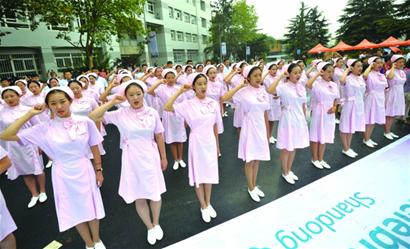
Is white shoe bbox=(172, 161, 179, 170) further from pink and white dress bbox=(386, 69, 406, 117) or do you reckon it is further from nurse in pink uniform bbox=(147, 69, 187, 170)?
pink and white dress bbox=(386, 69, 406, 117)

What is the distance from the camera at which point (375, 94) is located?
17.5ft

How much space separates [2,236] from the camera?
2328 millimetres

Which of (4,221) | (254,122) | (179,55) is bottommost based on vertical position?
(4,221)

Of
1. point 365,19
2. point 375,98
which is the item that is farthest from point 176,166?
point 365,19

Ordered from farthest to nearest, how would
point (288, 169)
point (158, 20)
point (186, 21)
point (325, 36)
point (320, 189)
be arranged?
point (325, 36), point (186, 21), point (158, 20), point (288, 169), point (320, 189)

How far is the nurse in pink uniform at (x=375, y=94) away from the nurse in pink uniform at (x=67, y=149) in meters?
5.45

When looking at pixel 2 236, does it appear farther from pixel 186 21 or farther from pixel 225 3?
pixel 225 3

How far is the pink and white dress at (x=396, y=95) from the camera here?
566cm

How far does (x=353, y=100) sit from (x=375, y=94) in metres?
0.90

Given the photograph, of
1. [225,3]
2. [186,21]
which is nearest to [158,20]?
[186,21]

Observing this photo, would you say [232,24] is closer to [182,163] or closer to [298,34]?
[298,34]

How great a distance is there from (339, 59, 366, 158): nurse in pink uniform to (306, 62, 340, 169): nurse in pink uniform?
50 cm

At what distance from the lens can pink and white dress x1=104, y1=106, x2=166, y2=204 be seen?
2.77 m

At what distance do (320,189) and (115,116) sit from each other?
3220 mm
